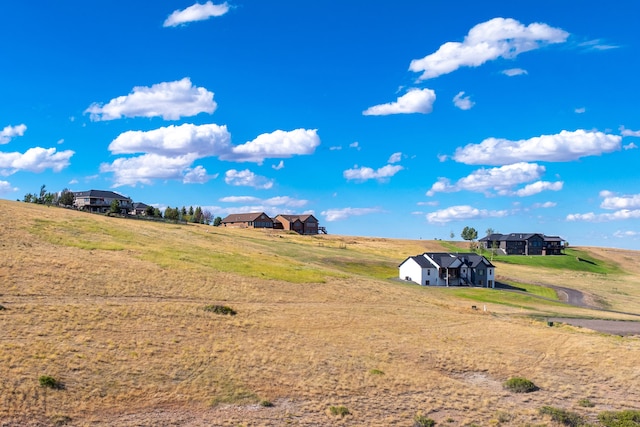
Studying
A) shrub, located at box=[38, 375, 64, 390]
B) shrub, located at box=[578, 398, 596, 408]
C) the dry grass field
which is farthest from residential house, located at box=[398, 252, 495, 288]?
shrub, located at box=[38, 375, 64, 390]

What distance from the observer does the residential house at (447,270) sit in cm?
10439

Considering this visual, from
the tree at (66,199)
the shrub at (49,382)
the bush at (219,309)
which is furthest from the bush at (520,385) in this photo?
the tree at (66,199)

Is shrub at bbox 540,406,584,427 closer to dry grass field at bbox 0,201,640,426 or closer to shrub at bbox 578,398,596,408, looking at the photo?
dry grass field at bbox 0,201,640,426

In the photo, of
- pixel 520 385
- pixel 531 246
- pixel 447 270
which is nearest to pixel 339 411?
pixel 520 385

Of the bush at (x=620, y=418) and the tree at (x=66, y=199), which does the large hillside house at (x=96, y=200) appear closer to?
the tree at (x=66, y=199)

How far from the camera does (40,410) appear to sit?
26.3 metres

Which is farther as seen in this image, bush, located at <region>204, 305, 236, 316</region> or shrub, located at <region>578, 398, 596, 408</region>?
bush, located at <region>204, 305, 236, 316</region>

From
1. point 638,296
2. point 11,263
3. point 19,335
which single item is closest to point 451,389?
point 19,335

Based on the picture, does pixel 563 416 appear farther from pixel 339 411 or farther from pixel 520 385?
pixel 339 411

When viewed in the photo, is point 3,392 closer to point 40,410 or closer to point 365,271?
point 40,410

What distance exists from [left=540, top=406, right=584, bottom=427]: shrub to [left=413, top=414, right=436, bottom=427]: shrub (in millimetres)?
6938

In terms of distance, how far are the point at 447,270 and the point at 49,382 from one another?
8653 cm

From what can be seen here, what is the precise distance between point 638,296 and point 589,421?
302ft

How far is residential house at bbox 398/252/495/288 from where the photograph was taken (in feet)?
342
